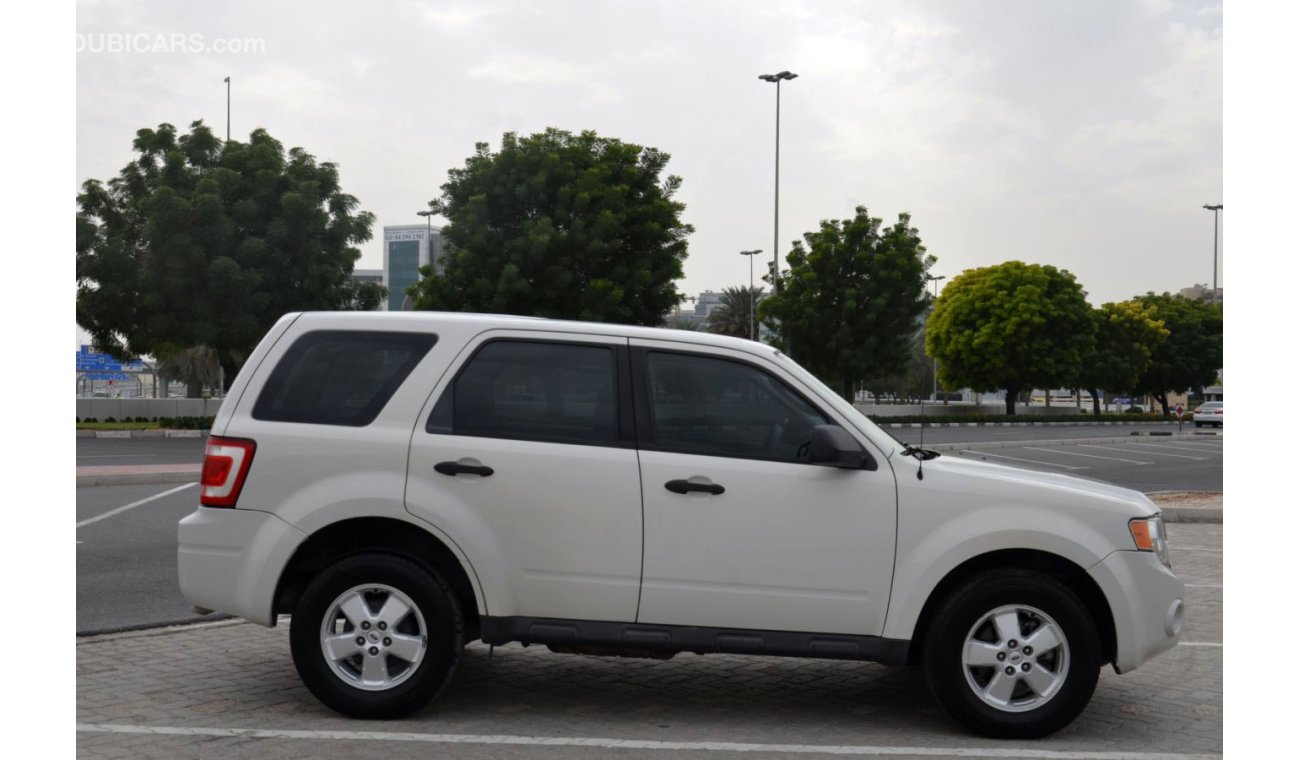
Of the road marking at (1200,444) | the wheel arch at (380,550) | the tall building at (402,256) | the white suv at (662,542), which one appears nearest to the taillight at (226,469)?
the white suv at (662,542)

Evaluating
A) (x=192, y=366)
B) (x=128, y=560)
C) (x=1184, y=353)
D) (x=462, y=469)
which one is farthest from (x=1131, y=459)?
(x=1184, y=353)

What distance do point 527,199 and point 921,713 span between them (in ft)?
108

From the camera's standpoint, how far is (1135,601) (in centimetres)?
551

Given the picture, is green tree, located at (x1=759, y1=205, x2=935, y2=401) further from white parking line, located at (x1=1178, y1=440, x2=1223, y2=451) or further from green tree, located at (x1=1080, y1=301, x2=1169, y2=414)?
green tree, located at (x1=1080, y1=301, x2=1169, y2=414)

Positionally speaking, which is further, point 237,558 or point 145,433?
point 145,433

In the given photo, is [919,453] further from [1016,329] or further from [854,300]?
[1016,329]

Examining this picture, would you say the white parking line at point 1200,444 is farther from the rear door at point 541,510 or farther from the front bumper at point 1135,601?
the rear door at point 541,510

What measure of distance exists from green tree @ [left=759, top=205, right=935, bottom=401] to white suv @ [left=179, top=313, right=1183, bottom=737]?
134ft

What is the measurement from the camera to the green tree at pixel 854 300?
46.6 m

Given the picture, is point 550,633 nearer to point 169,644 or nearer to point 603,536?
point 603,536

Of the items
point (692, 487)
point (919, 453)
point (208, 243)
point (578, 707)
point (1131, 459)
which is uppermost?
point (208, 243)

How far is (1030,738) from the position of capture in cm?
548

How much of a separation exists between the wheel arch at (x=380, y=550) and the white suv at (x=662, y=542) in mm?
16

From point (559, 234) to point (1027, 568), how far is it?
104ft
